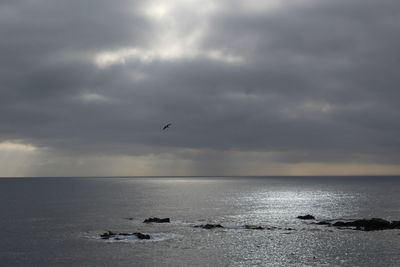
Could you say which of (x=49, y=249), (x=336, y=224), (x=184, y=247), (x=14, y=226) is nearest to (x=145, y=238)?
(x=184, y=247)

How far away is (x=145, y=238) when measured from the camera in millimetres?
95438

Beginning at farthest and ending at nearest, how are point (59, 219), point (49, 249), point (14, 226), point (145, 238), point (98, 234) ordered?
point (59, 219)
point (14, 226)
point (98, 234)
point (145, 238)
point (49, 249)

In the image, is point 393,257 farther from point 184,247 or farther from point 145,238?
point 145,238

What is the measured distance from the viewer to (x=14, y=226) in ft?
393

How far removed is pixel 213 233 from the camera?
105 meters

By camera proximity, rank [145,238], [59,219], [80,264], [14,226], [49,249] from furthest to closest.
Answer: [59,219]
[14,226]
[145,238]
[49,249]
[80,264]

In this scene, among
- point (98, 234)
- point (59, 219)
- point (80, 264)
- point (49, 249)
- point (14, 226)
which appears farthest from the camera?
point (59, 219)

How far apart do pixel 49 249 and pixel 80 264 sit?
15.4 m

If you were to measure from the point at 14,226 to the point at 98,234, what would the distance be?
30122 mm

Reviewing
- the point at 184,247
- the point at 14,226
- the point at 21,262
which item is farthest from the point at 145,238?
the point at 14,226

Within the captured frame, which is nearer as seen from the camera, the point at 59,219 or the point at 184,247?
the point at 184,247

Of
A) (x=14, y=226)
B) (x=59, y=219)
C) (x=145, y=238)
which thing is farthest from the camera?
(x=59, y=219)

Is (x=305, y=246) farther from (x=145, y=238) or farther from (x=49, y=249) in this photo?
(x=49, y=249)

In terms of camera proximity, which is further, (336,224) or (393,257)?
A: (336,224)
